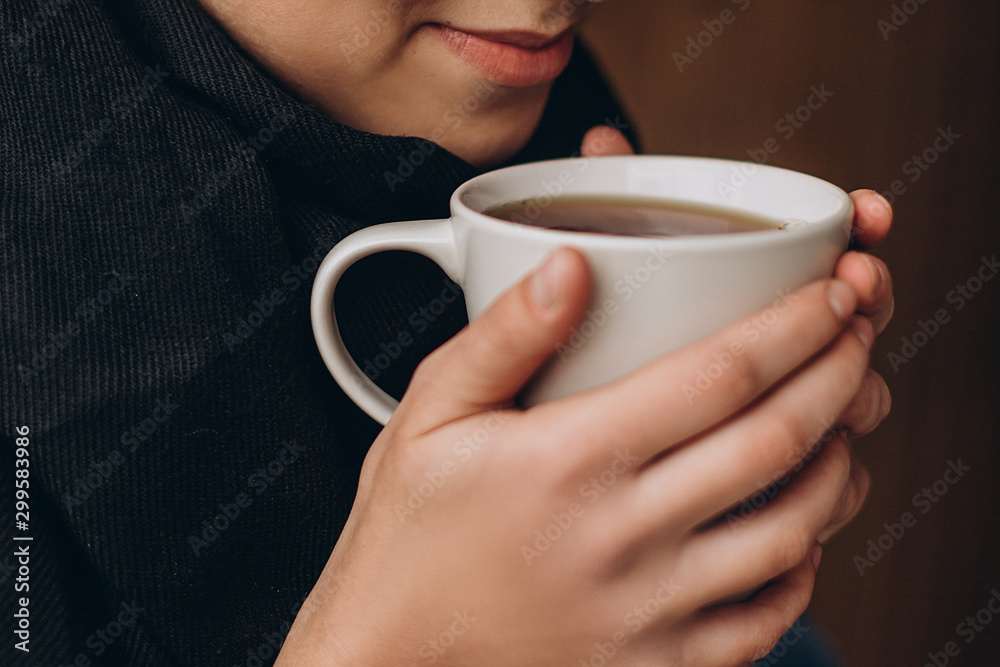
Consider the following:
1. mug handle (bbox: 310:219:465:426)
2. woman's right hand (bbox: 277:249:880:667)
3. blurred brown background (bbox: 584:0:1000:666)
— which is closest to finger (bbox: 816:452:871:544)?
woman's right hand (bbox: 277:249:880:667)

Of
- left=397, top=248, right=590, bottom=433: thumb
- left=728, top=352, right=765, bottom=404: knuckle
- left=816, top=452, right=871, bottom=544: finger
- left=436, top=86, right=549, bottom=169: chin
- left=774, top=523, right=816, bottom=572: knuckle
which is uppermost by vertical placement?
left=397, top=248, right=590, bottom=433: thumb

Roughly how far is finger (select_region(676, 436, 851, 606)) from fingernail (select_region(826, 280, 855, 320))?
108 mm

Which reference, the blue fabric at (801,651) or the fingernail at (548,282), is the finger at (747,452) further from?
the blue fabric at (801,651)

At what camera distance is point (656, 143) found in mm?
1831

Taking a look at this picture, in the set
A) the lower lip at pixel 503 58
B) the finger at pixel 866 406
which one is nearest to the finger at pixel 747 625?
the finger at pixel 866 406

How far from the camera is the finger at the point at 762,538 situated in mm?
416

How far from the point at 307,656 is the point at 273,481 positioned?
0.50 feet

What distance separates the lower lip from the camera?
0.59 metres

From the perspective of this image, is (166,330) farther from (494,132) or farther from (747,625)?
(747,625)

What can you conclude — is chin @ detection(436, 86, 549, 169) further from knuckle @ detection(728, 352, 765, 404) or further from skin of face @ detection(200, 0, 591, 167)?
knuckle @ detection(728, 352, 765, 404)

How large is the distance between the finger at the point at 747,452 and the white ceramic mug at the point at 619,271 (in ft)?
0.17

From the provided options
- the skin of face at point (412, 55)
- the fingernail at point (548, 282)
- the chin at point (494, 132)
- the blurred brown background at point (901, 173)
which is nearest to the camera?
the fingernail at point (548, 282)

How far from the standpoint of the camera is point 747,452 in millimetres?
380

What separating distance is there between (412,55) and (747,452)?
39 cm
